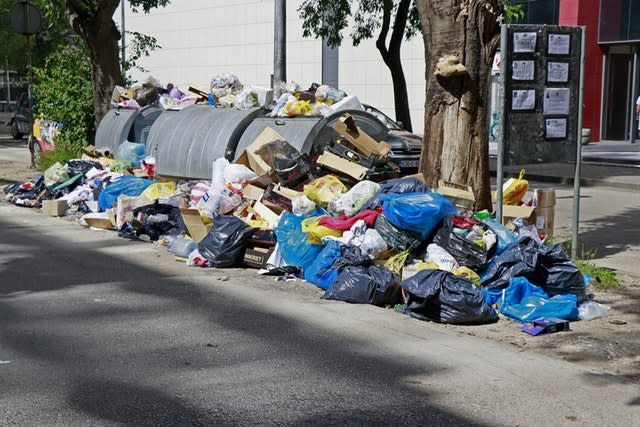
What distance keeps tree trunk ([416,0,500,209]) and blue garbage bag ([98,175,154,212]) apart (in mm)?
4503

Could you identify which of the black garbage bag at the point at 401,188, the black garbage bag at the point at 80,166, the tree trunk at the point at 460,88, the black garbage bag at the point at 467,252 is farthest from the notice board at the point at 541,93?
the black garbage bag at the point at 80,166

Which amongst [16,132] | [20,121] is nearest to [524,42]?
[20,121]

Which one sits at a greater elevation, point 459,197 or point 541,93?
point 541,93

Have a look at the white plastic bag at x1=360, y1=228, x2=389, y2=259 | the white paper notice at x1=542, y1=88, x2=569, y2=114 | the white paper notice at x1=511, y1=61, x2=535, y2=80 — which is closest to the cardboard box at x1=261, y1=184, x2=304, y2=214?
the white plastic bag at x1=360, y1=228, x2=389, y2=259

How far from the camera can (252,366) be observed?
5.97 meters

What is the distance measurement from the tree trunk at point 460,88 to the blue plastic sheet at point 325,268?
159 cm

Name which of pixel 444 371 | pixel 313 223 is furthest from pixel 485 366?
pixel 313 223

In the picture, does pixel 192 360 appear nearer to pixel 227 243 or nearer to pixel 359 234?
pixel 359 234

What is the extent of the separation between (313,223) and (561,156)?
8.70 ft

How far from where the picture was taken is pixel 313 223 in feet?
29.6

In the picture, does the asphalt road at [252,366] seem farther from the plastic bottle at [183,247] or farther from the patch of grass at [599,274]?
the patch of grass at [599,274]

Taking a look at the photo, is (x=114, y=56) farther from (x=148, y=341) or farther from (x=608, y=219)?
(x=148, y=341)

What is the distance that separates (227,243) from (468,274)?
2.68m

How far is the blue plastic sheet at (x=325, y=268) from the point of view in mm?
8352
